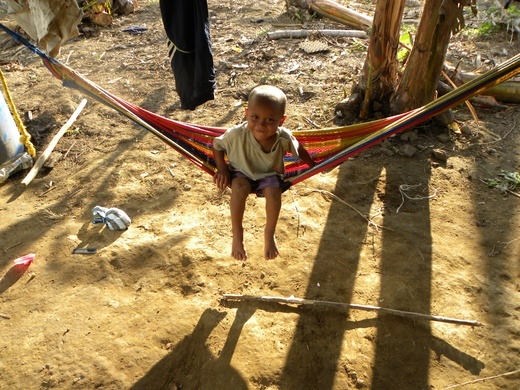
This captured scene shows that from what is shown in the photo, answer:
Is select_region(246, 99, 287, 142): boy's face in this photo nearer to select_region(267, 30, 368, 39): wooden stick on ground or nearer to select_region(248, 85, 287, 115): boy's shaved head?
select_region(248, 85, 287, 115): boy's shaved head

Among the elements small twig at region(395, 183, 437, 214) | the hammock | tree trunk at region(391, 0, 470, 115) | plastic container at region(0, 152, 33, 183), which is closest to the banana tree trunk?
tree trunk at region(391, 0, 470, 115)

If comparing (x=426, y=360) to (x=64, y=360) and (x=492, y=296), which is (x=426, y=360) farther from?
(x=64, y=360)

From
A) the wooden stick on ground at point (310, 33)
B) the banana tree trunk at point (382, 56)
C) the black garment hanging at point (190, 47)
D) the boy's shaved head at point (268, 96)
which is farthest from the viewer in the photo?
the wooden stick on ground at point (310, 33)

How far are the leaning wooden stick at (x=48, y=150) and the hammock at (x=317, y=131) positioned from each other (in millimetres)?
995

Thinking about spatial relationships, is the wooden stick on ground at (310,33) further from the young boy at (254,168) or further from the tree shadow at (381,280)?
the young boy at (254,168)

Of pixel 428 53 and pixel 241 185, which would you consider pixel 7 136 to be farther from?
pixel 428 53

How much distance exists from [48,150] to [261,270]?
2.08m

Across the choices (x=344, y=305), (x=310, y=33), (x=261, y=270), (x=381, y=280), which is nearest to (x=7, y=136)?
(x=261, y=270)

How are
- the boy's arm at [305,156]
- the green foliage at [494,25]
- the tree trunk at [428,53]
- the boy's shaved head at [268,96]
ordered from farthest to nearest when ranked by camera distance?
the green foliage at [494,25] → the tree trunk at [428,53] → the boy's arm at [305,156] → the boy's shaved head at [268,96]

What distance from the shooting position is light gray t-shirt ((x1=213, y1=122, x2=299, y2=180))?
1838 mm

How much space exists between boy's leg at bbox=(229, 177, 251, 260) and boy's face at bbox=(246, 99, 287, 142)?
220mm

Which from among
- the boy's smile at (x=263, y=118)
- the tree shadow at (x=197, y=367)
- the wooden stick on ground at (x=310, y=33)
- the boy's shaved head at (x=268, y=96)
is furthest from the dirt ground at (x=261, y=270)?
the wooden stick on ground at (x=310, y=33)

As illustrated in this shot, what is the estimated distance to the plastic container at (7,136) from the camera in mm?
3012

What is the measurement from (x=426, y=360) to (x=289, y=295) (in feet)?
2.27
